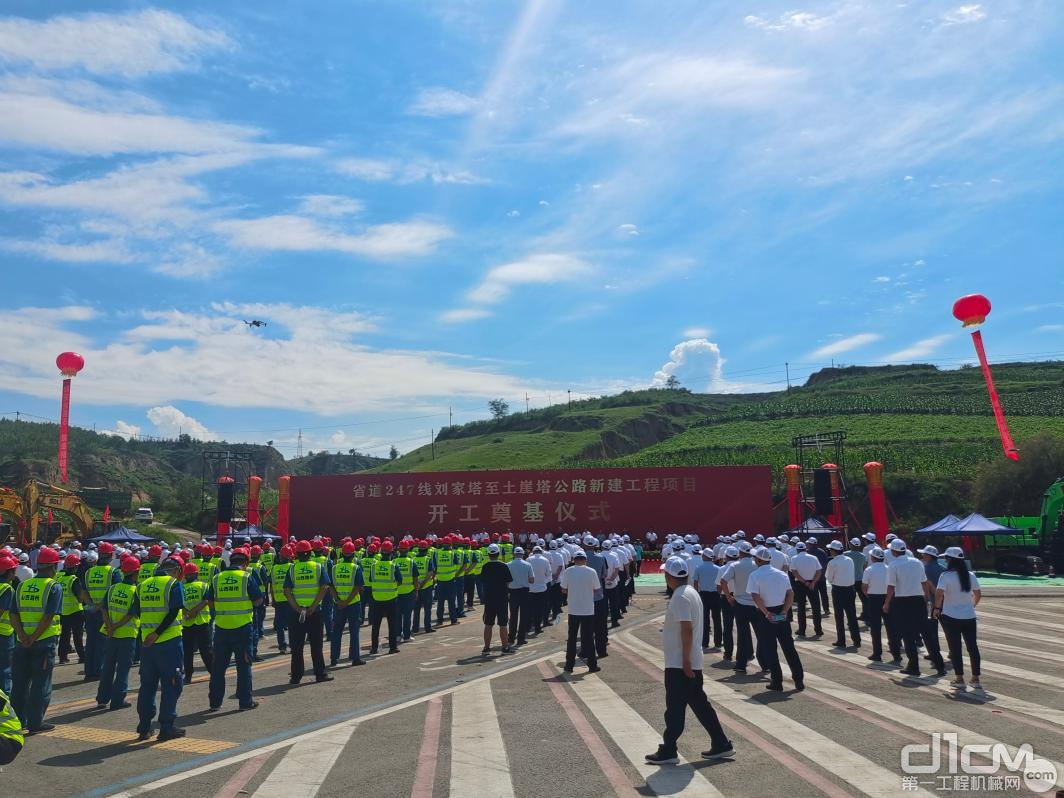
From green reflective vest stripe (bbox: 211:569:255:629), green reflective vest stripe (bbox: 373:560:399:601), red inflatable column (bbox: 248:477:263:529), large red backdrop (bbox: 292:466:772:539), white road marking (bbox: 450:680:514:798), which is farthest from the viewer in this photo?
large red backdrop (bbox: 292:466:772:539)

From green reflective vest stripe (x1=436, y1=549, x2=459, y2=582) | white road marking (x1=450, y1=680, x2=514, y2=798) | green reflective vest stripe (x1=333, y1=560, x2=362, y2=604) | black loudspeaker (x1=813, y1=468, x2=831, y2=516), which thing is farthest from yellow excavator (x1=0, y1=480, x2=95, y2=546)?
black loudspeaker (x1=813, y1=468, x2=831, y2=516)

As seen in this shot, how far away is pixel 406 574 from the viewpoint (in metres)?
15.6

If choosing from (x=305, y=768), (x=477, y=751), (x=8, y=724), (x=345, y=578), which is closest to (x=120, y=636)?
(x=345, y=578)

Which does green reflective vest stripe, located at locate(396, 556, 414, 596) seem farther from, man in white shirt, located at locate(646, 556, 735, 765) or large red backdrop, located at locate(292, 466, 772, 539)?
large red backdrop, located at locate(292, 466, 772, 539)

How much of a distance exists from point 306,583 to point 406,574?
15.3 ft

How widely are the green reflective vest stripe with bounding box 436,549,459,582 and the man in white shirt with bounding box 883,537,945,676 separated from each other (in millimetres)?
10364

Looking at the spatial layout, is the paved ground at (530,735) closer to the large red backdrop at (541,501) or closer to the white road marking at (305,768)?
the white road marking at (305,768)

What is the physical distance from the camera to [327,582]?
11.5 metres

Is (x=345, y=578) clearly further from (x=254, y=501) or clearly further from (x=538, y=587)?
(x=254, y=501)

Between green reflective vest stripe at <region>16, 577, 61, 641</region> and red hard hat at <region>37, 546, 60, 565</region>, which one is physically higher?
red hard hat at <region>37, 546, 60, 565</region>

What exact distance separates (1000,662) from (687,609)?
821 centimetres

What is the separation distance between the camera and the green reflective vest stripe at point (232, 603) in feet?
31.6

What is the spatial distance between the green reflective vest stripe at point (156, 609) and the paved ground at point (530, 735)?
44.8 inches

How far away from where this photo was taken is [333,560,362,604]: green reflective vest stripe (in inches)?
515
